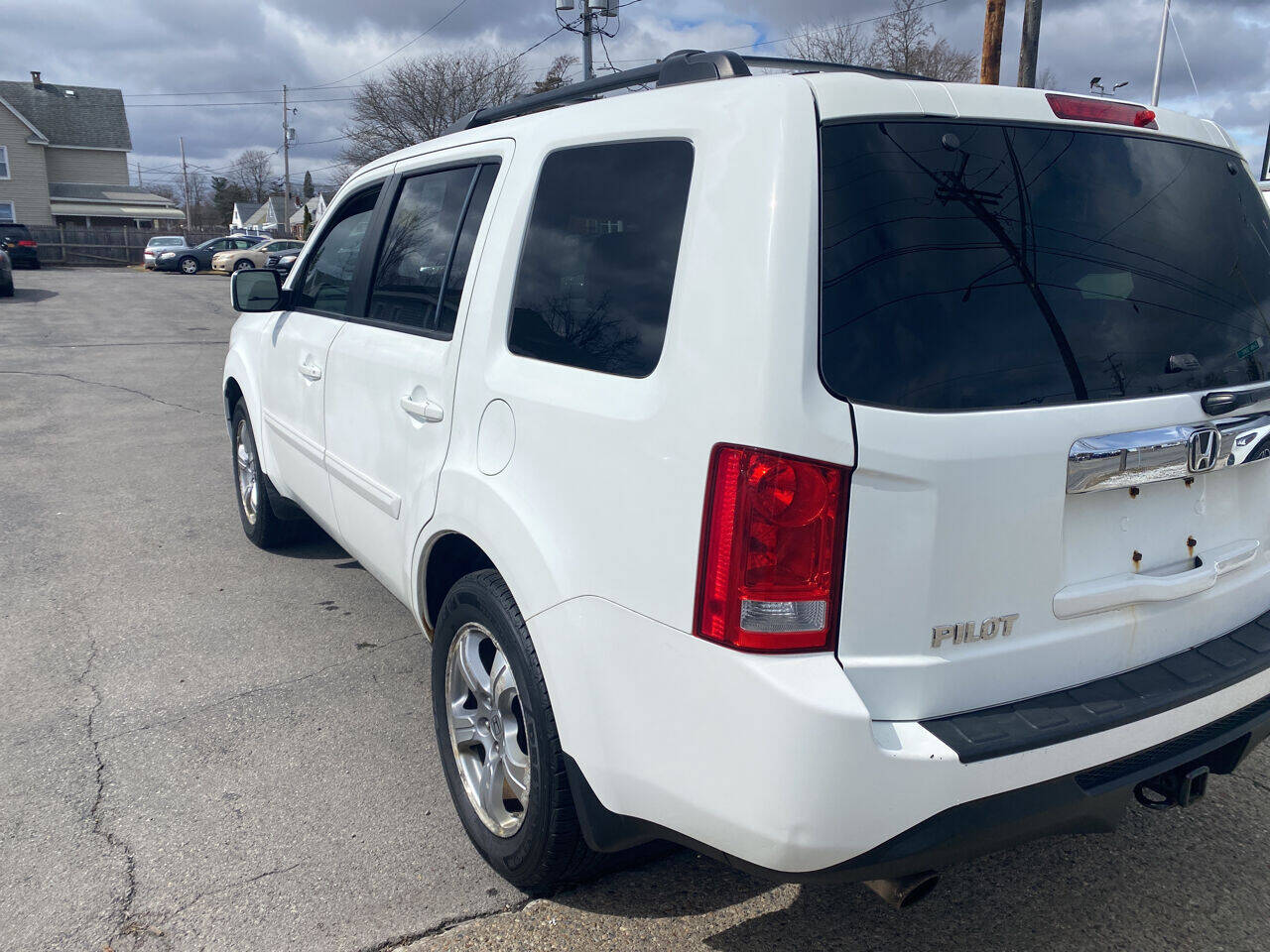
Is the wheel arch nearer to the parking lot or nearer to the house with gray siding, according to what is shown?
the parking lot

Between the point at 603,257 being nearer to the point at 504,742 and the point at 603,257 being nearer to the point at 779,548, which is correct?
the point at 779,548

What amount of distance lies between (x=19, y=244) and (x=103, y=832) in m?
38.3

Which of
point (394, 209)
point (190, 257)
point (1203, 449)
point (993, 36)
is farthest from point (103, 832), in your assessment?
point (190, 257)

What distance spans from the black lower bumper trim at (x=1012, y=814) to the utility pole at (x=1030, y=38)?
12930mm

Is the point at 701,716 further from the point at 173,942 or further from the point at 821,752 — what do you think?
the point at 173,942

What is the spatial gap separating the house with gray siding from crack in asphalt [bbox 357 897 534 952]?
5730 cm

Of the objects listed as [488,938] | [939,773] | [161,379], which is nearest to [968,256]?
[939,773]

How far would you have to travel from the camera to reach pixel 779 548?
184 cm

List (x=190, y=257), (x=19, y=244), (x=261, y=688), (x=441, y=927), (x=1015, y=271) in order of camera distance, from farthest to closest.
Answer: (x=190, y=257) → (x=19, y=244) → (x=261, y=688) → (x=441, y=927) → (x=1015, y=271)

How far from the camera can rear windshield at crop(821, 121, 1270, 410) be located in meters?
1.87

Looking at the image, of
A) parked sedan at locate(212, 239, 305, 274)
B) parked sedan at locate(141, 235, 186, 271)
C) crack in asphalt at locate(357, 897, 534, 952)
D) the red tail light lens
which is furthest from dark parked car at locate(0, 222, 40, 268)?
the red tail light lens

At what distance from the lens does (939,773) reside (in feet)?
5.94

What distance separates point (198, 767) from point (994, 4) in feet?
44.2

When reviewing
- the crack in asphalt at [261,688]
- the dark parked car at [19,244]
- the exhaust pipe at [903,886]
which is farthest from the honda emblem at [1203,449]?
the dark parked car at [19,244]
